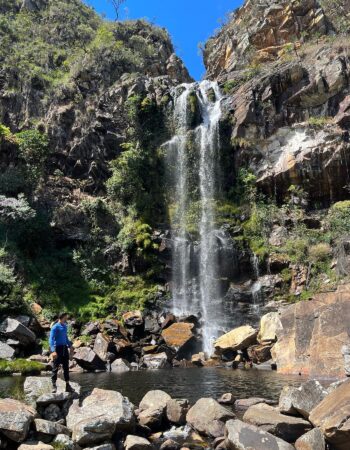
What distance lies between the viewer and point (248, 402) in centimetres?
1123

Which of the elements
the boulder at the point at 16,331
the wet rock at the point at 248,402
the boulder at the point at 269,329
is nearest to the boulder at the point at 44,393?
the wet rock at the point at 248,402

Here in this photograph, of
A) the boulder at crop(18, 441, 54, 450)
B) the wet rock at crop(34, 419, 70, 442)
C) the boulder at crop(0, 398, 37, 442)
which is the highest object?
the boulder at crop(0, 398, 37, 442)

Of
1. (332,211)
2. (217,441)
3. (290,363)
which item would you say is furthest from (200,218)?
(217,441)

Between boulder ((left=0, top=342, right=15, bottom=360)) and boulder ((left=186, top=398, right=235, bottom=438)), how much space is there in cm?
1295

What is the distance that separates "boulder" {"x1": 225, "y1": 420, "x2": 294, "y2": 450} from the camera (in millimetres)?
7661

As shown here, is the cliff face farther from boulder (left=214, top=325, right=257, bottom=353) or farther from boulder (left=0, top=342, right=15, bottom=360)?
boulder (left=0, top=342, right=15, bottom=360)

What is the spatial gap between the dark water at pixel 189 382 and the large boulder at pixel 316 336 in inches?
36.3

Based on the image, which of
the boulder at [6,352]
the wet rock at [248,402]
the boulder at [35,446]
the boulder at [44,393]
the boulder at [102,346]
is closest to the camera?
the boulder at [35,446]

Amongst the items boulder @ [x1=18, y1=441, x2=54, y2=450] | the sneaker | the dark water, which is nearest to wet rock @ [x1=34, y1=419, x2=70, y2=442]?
boulder @ [x1=18, y1=441, x2=54, y2=450]

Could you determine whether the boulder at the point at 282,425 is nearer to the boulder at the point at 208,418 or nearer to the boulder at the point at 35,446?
the boulder at the point at 208,418

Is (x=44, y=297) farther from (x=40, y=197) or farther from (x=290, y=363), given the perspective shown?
(x=290, y=363)

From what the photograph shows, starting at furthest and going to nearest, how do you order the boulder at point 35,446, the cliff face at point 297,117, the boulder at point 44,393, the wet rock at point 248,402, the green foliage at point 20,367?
the cliff face at point 297,117, the green foliage at point 20,367, the wet rock at point 248,402, the boulder at point 44,393, the boulder at point 35,446

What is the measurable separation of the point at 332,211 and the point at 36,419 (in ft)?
83.1

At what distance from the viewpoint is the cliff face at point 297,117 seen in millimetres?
31234
